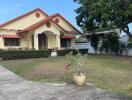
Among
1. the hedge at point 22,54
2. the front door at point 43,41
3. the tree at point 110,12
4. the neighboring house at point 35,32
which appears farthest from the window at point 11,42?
the tree at point 110,12

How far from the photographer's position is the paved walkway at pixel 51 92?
10.8 m

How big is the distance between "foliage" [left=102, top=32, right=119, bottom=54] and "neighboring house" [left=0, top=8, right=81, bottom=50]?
459 centimetres

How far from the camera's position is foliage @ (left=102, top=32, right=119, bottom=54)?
3666 cm

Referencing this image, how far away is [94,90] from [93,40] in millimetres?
29633

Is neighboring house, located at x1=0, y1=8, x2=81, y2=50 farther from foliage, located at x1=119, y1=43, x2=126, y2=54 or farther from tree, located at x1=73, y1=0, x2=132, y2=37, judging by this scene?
foliage, located at x1=119, y1=43, x2=126, y2=54

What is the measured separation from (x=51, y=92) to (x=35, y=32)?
23466 mm

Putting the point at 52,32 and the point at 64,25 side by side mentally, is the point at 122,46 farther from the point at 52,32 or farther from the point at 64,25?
the point at 64,25

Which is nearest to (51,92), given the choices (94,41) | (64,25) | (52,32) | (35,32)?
(35,32)

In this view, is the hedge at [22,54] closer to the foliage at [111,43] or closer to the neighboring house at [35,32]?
the neighboring house at [35,32]

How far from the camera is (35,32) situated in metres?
34.7

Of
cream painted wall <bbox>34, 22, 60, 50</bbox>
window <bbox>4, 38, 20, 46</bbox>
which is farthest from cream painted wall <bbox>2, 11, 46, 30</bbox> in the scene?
cream painted wall <bbox>34, 22, 60, 50</bbox>

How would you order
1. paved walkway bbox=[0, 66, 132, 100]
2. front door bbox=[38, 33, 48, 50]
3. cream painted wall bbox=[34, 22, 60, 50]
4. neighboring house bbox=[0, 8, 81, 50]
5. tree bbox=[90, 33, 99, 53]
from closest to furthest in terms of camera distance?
paved walkway bbox=[0, 66, 132, 100], cream painted wall bbox=[34, 22, 60, 50], neighboring house bbox=[0, 8, 81, 50], front door bbox=[38, 33, 48, 50], tree bbox=[90, 33, 99, 53]

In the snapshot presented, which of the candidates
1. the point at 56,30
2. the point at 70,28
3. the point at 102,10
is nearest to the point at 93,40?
the point at 70,28

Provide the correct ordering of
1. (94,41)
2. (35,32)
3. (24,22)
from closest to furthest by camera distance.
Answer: (35,32), (24,22), (94,41)
